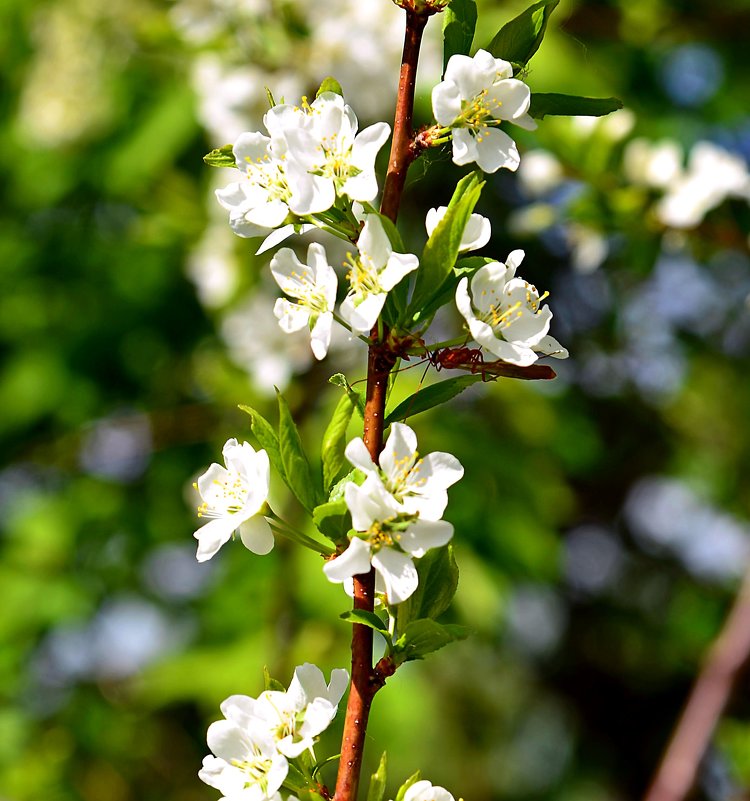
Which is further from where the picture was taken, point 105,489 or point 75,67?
point 105,489

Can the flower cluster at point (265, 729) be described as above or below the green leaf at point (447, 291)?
below

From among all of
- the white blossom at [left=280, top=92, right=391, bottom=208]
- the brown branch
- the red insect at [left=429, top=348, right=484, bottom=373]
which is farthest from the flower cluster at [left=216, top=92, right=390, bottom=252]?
the brown branch

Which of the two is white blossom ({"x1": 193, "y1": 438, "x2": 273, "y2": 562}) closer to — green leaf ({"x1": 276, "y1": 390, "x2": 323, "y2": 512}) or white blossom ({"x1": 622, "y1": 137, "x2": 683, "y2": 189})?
green leaf ({"x1": 276, "y1": 390, "x2": 323, "y2": 512})

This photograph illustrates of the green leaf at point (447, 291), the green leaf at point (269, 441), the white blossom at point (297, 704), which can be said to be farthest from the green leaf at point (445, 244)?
the white blossom at point (297, 704)

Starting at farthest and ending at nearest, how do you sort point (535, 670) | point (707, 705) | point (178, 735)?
point (535, 670) → point (178, 735) → point (707, 705)

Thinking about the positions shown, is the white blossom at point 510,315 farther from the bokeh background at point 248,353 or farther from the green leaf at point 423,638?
the bokeh background at point 248,353

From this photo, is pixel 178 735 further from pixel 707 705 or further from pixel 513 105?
pixel 513 105

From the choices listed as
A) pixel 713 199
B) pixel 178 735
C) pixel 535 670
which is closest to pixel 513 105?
pixel 713 199
